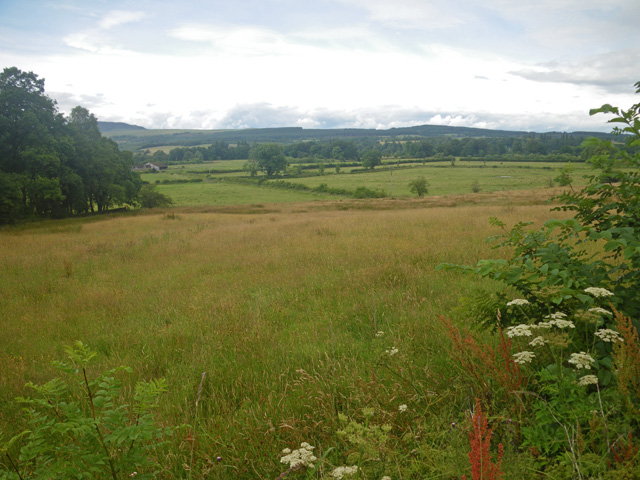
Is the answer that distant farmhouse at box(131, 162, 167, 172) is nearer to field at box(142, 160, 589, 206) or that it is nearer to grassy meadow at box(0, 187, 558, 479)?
field at box(142, 160, 589, 206)

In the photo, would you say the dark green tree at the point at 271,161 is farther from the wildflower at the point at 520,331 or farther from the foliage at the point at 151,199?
the wildflower at the point at 520,331

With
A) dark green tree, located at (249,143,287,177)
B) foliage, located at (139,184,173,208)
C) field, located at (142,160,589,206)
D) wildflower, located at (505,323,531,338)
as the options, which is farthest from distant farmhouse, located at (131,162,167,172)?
wildflower, located at (505,323,531,338)

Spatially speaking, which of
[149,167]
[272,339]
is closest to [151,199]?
[272,339]

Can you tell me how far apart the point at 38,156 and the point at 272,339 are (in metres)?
36.2

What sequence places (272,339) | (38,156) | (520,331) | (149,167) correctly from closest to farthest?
1. (520,331)
2. (272,339)
3. (38,156)
4. (149,167)

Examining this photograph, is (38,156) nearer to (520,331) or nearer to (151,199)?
(151,199)

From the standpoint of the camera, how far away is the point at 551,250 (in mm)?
2805

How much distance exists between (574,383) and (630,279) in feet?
4.24

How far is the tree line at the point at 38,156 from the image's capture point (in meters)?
30.5

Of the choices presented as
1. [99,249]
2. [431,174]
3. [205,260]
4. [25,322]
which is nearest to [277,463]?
[25,322]

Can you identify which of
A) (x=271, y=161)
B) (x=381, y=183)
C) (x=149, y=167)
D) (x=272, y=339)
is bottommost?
(x=272, y=339)

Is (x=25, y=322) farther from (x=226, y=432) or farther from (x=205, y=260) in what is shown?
(x=226, y=432)

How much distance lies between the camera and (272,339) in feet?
15.0

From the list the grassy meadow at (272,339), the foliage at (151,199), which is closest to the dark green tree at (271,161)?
the foliage at (151,199)
